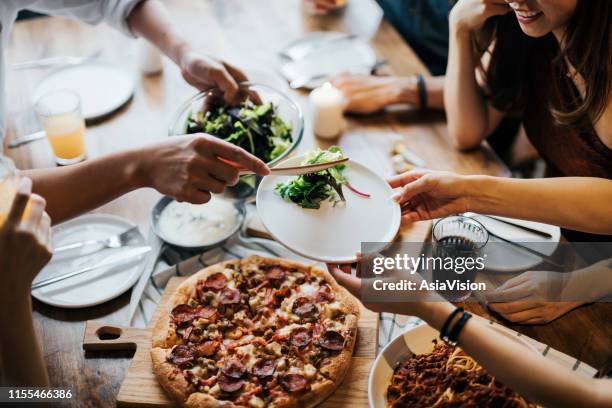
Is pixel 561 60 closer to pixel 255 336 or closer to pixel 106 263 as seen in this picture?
pixel 255 336

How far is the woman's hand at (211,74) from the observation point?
2246 mm

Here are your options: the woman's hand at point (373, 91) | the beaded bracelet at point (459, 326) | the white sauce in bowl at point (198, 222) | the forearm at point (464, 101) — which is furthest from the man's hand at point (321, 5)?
the beaded bracelet at point (459, 326)

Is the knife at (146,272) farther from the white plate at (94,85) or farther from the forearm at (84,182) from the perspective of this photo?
the white plate at (94,85)

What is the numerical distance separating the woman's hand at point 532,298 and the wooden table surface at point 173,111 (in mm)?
39

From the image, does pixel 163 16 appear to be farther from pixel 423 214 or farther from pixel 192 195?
pixel 423 214

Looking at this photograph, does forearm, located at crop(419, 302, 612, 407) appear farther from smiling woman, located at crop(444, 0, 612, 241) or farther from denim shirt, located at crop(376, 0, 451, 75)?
denim shirt, located at crop(376, 0, 451, 75)

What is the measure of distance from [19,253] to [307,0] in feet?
7.92

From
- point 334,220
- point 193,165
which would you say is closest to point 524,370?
point 334,220

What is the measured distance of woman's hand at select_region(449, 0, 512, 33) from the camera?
214 centimetres

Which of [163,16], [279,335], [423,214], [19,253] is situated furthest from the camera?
[163,16]

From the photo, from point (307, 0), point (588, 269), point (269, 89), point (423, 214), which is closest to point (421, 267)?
point (423, 214)

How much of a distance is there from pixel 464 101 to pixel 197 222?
4.13 ft

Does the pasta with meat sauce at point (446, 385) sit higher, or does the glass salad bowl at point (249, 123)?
the glass salad bowl at point (249, 123)

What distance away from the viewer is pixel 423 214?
1933mm
